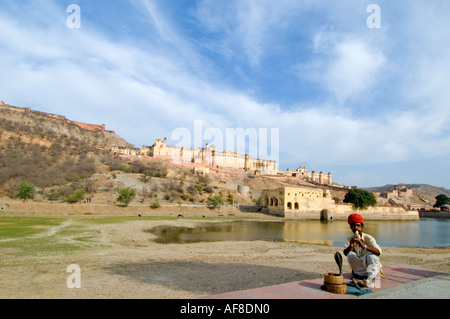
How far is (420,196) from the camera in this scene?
9512 cm

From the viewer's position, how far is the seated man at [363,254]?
15.0 feet

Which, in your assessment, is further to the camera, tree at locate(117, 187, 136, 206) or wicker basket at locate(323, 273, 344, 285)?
tree at locate(117, 187, 136, 206)

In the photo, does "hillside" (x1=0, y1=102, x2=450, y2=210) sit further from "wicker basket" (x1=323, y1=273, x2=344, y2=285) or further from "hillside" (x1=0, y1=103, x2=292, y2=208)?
"wicker basket" (x1=323, y1=273, x2=344, y2=285)

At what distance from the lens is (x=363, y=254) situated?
4.86 metres

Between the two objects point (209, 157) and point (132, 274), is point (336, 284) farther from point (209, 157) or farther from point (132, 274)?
point (209, 157)

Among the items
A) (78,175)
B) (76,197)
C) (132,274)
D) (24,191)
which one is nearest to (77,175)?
(78,175)

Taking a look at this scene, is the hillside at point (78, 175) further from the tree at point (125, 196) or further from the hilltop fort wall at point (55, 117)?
the tree at point (125, 196)

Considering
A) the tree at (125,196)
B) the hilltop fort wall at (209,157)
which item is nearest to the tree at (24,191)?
the tree at (125,196)

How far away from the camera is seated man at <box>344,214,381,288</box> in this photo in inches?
180

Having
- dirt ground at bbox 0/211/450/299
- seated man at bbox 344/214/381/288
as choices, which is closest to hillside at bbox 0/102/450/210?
dirt ground at bbox 0/211/450/299
